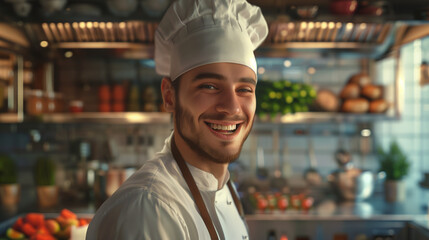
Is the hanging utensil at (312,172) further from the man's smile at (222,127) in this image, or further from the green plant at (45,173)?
the man's smile at (222,127)

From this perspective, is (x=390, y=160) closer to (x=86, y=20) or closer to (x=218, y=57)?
(x=86, y=20)

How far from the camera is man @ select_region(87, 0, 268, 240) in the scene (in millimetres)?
864

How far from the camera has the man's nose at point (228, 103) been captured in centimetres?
95

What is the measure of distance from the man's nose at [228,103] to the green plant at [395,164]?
325 centimetres

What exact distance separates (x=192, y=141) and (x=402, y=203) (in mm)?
3155

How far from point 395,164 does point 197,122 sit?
10.8 feet

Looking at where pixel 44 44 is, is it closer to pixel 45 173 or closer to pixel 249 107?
pixel 45 173

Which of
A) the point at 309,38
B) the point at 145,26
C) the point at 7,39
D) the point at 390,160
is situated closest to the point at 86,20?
the point at 145,26

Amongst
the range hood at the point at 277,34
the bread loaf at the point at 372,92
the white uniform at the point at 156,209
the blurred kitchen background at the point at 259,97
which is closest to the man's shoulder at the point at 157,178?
the white uniform at the point at 156,209

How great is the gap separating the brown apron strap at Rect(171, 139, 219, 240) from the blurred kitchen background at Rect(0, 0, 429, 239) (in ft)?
6.53

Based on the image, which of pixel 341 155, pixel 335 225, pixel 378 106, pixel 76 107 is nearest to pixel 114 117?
pixel 76 107

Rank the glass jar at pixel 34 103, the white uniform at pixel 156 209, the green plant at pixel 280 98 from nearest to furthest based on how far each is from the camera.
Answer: the white uniform at pixel 156 209 < the green plant at pixel 280 98 < the glass jar at pixel 34 103

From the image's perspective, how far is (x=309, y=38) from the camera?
3.55 m

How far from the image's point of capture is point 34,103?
A: 3.54 m
